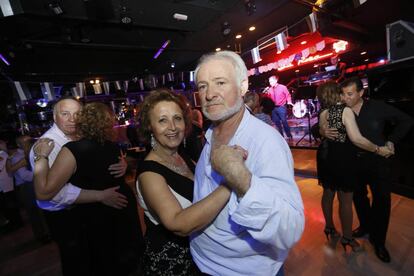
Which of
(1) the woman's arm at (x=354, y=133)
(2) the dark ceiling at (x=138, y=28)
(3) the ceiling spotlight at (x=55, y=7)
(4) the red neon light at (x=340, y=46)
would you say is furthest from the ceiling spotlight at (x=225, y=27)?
(4) the red neon light at (x=340, y=46)

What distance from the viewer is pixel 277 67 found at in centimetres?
1130

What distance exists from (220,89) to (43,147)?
1429mm

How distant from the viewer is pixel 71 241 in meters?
1.65

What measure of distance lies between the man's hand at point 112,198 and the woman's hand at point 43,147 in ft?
1.61

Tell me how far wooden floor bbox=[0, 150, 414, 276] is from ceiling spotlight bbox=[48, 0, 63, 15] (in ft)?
12.4

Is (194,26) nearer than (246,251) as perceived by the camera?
No

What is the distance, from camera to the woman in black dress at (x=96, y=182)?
1493mm

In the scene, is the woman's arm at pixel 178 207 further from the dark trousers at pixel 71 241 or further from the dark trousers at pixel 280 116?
the dark trousers at pixel 280 116

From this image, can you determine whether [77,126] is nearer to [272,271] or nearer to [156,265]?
[156,265]

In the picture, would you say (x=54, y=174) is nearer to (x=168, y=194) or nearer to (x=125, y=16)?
(x=168, y=194)

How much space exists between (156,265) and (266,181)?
0.87 meters

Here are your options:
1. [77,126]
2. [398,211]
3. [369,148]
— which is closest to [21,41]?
[77,126]

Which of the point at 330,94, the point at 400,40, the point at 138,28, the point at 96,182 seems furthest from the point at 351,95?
the point at 138,28

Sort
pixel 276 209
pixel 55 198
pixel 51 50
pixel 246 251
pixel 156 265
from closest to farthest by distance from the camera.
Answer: pixel 276 209 < pixel 246 251 < pixel 156 265 < pixel 55 198 < pixel 51 50
